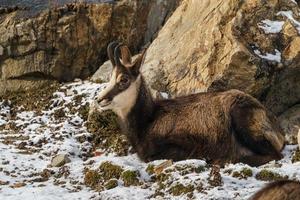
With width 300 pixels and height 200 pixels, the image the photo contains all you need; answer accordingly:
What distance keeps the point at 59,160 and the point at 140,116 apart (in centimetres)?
143

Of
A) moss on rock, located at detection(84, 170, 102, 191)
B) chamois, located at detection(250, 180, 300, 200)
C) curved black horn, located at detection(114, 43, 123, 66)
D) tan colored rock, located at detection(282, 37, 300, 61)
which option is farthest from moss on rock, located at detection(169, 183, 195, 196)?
tan colored rock, located at detection(282, 37, 300, 61)

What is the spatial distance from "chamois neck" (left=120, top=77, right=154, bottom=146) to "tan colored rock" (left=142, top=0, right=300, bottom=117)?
1.75 metres

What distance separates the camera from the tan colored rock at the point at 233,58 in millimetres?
11617

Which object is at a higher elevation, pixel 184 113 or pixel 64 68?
pixel 184 113

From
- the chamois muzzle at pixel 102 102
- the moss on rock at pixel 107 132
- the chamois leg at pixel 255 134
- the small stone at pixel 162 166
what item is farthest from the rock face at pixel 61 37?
the small stone at pixel 162 166

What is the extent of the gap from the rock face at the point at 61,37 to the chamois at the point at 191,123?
431 cm

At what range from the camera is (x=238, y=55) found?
1153 cm

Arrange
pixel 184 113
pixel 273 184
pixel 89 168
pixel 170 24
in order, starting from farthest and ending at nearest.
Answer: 1. pixel 170 24
2. pixel 184 113
3. pixel 89 168
4. pixel 273 184

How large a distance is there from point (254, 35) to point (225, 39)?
0.57 meters

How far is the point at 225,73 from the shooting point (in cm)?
1164

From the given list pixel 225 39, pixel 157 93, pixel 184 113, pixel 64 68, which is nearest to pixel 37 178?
pixel 184 113

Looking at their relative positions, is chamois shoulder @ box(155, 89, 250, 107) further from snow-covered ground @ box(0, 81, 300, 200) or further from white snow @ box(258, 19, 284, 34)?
white snow @ box(258, 19, 284, 34)

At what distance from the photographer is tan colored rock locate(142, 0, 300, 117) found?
1162cm

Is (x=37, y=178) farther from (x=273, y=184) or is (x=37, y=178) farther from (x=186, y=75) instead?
(x=273, y=184)
